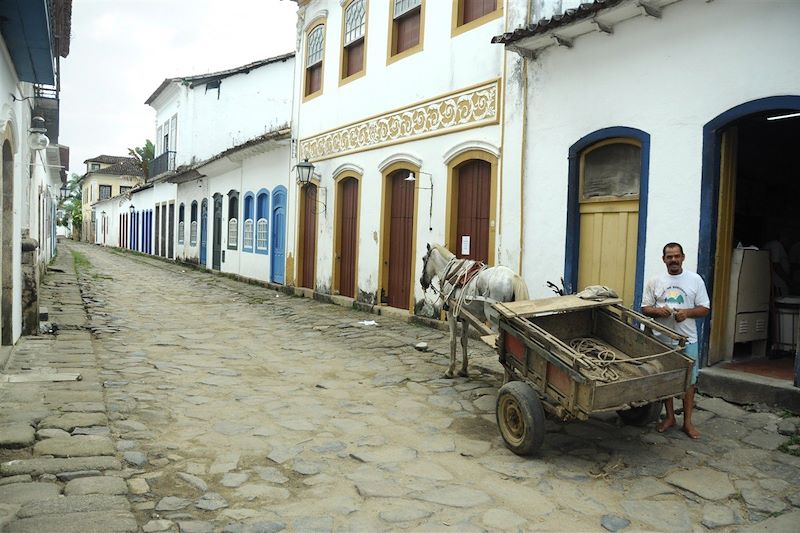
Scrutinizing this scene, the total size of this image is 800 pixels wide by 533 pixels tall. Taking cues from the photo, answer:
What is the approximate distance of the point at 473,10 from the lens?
389 inches

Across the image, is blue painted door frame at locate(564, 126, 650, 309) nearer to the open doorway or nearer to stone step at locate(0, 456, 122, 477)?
the open doorway

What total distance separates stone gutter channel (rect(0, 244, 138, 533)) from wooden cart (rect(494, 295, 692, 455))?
2661mm

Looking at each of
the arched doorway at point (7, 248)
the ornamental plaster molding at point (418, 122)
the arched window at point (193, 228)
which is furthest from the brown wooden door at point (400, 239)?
the arched window at point (193, 228)

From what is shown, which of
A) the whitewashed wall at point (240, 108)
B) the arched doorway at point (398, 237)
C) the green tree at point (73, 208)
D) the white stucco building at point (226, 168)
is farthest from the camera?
the green tree at point (73, 208)

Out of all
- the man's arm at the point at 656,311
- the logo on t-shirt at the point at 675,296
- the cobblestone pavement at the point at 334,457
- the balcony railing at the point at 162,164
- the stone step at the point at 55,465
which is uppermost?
the balcony railing at the point at 162,164

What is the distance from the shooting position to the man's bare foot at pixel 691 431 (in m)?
5.05

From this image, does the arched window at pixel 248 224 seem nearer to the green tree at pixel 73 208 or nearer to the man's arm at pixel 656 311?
the man's arm at pixel 656 311

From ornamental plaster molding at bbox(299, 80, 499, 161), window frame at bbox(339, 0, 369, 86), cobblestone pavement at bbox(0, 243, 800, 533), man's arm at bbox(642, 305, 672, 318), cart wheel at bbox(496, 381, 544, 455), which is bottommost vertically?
cobblestone pavement at bbox(0, 243, 800, 533)

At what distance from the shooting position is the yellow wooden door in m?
7.32

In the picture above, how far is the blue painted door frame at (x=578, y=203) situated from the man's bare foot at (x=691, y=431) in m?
2.12

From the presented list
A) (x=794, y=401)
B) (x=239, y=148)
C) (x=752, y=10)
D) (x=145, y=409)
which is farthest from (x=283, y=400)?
(x=239, y=148)

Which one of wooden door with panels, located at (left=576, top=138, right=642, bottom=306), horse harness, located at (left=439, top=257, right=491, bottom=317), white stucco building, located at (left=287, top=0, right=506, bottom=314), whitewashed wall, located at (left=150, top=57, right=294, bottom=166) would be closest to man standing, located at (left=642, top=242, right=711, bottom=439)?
horse harness, located at (left=439, top=257, right=491, bottom=317)

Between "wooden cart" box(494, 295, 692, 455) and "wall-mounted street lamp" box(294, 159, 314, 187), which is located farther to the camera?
"wall-mounted street lamp" box(294, 159, 314, 187)

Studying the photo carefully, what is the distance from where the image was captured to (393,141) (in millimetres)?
11547
